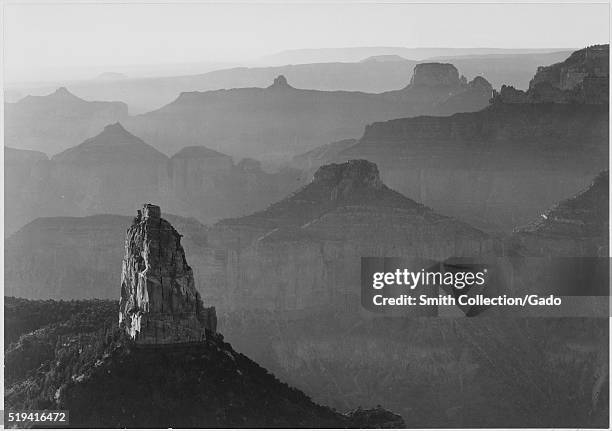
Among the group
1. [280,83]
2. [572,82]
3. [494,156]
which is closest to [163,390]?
[280,83]

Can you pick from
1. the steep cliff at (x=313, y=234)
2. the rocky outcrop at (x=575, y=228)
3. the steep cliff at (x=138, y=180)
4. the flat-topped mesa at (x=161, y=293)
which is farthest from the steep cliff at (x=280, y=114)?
→ the flat-topped mesa at (x=161, y=293)

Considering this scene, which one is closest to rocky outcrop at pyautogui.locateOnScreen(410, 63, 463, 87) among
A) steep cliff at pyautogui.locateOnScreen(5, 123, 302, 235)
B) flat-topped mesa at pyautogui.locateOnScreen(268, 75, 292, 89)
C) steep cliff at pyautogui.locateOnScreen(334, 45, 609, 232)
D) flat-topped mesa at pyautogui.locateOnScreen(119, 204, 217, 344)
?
steep cliff at pyautogui.locateOnScreen(334, 45, 609, 232)

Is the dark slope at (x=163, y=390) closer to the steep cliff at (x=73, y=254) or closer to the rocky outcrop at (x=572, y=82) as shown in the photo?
the steep cliff at (x=73, y=254)

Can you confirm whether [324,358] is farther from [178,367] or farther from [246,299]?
[178,367]

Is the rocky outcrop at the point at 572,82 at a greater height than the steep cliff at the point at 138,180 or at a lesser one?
greater

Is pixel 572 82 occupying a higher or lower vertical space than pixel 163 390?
higher

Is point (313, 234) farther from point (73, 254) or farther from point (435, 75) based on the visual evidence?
point (73, 254)

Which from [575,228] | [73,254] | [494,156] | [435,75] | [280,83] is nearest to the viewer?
[575,228]

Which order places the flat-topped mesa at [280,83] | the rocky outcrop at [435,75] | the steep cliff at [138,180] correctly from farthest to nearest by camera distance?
the steep cliff at [138,180] → the rocky outcrop at [435,75] → the flat-topped mesa at [280,83]
